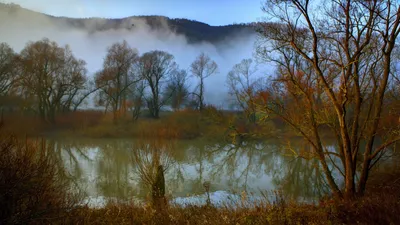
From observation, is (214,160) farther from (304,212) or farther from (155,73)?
(155,73)

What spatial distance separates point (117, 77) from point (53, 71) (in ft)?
27.5

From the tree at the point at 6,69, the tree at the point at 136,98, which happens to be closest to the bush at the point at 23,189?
the tree at the point at 6,69

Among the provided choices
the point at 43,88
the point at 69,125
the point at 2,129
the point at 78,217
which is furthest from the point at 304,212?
the point at 43,88

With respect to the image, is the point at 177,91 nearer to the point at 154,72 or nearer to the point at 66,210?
the point at 154,72

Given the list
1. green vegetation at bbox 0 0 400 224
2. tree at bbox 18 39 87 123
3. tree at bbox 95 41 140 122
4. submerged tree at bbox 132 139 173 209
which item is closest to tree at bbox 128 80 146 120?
tree at bbox 95 41 140 122

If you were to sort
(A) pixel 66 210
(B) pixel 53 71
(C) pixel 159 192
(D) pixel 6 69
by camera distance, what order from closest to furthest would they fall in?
(A) pixel 66 210 < (C) pixel 159 192 < (D) pixel 6 69 < (B) pixel 53 71

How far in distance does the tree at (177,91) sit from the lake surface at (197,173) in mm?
16319

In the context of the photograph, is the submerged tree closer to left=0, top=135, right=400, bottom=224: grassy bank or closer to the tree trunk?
the tree trunk

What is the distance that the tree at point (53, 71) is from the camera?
2817 centimetres

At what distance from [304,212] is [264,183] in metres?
9.27

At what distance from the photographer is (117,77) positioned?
40281 mm

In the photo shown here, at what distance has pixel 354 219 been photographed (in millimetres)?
6129

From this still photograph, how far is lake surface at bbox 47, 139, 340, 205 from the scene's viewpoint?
12.6 m

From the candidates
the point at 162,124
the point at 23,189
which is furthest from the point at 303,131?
the point at 162,124
